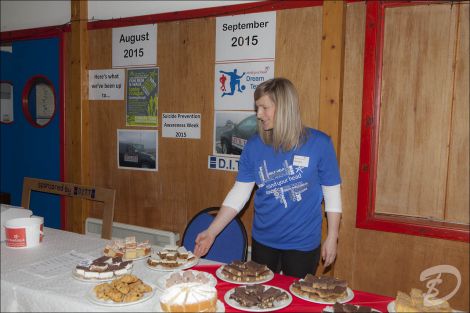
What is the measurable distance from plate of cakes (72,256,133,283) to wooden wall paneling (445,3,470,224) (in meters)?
1.89

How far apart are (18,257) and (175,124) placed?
1633 mm

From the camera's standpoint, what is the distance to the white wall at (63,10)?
3199mm

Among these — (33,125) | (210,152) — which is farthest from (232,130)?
(33,125)

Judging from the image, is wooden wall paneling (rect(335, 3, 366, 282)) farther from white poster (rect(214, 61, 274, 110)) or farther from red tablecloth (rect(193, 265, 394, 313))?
red tablecloth (rect(193, 265, 394, 313))

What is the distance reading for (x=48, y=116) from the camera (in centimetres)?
396

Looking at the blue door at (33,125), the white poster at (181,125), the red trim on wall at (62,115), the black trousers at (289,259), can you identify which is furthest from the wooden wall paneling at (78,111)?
the black trousers at (289,259)

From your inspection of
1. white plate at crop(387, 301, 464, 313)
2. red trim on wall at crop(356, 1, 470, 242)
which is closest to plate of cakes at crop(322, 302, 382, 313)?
white plate at crop(387, 301, 464, 313)

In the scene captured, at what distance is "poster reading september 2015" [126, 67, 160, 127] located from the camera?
3318 millimetres

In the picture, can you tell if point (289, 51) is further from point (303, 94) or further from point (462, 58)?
point (462, 58)

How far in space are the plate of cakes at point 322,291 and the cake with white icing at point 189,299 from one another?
350 mm

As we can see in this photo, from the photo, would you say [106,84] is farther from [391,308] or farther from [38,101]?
[391,308]

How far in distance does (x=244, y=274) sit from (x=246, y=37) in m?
1.84

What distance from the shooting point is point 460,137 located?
7.80 feet

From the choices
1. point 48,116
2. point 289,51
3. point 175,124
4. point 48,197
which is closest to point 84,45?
point 48,116
